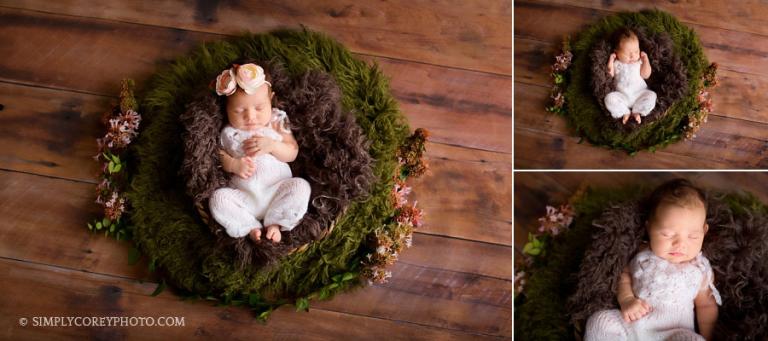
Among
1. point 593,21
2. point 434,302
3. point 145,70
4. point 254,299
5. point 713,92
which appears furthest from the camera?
point 145,70

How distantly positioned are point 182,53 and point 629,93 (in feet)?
5.23

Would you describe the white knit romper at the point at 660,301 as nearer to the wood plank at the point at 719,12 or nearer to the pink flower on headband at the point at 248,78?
the wood plank at the point at 719,12

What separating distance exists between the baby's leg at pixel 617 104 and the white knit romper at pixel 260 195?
0.96m

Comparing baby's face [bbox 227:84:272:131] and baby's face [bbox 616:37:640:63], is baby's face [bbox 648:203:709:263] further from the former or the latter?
baby's face [bbox 227:84:272:131]

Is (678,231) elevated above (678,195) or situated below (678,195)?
below

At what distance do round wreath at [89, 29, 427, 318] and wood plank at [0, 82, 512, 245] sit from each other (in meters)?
0.10

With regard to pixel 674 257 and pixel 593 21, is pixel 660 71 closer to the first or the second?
pixel 593 21

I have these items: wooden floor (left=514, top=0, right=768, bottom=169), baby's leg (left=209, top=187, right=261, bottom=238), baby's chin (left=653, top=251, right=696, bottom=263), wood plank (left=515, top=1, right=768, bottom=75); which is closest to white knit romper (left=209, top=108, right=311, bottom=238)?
baby's leg (left=209, top=187, right=261, bottom=238)

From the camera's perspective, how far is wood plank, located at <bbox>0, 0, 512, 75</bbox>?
2.11m

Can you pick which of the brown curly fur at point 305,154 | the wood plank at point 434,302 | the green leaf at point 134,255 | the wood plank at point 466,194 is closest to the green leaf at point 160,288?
the green leaf at point 134,255

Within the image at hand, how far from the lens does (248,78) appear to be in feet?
5.49

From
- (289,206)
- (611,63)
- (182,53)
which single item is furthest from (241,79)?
(611,63)

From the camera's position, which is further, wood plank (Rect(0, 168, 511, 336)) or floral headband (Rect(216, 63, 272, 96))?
wood plank (Rect(0, 168, 511, 336))

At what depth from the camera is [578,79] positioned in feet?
5.46
